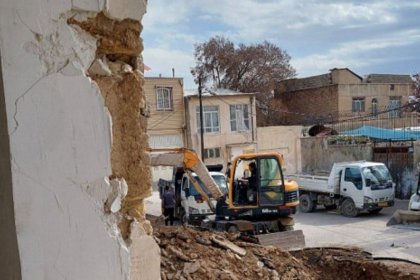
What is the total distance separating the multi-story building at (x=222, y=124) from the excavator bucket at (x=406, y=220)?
50.0 ft

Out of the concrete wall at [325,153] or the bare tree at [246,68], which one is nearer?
the concrete wall at [325,153]

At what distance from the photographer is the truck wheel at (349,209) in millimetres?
16797

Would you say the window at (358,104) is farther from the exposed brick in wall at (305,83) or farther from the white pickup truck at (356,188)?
the white pickup truck at (356,188)

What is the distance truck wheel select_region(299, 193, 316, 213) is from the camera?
18422mm

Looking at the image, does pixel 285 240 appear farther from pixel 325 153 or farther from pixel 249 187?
pixel 325 153

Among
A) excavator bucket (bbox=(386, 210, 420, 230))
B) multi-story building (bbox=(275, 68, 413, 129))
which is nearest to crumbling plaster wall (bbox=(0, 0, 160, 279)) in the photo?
excavator bucket (bbox=(386, 210, 420, 230))

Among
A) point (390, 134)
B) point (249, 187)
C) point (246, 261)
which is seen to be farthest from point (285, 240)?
point (390, 134)

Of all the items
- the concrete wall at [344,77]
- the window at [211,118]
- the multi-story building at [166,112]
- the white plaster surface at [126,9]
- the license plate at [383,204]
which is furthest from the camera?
the concrete wall at [344,77]

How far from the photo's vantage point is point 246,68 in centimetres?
3691

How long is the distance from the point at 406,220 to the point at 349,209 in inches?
102

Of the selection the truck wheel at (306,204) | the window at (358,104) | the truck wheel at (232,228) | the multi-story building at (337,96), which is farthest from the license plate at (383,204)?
the window at (358,104)

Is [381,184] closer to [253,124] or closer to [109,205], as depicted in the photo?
[253,124]

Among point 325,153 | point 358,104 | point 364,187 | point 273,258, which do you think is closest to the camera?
point 273,258

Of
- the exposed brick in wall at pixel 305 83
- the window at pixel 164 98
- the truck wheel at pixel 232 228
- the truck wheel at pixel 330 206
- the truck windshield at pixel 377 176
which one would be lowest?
the truck wheel at pixel 330 206
